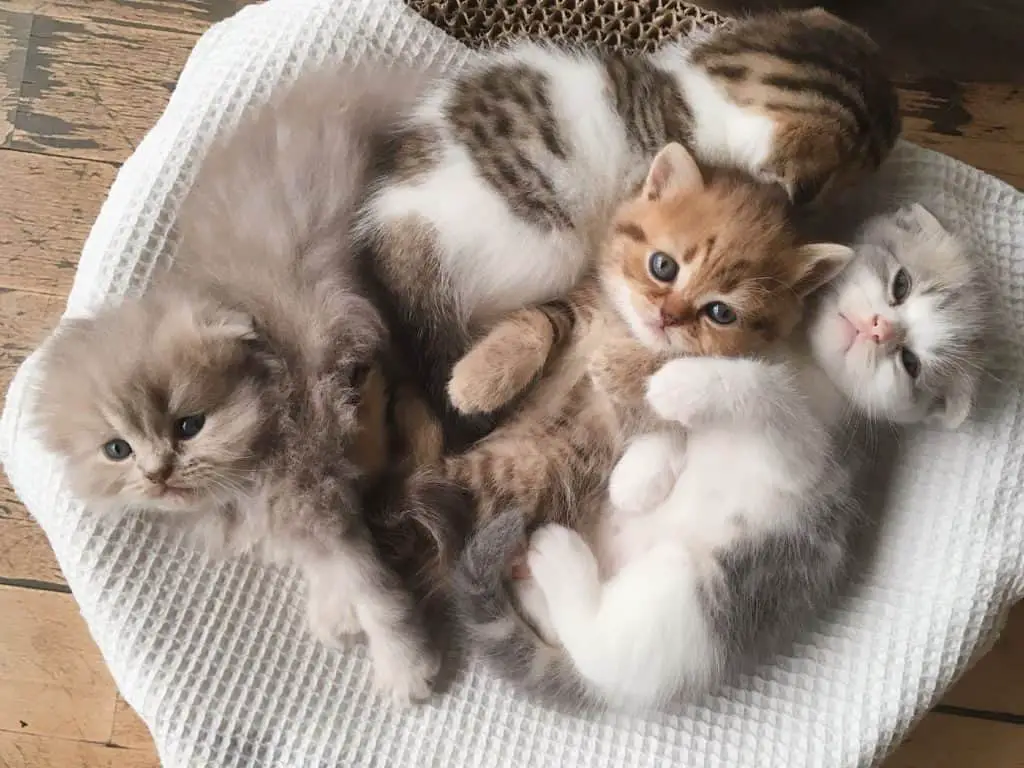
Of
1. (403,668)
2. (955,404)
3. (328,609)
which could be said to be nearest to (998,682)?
(955,404)

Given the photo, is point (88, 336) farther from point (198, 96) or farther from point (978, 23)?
point (978, 23)

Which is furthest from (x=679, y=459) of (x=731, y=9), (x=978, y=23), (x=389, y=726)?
(x=978, y=23)

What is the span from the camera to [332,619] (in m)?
1.26

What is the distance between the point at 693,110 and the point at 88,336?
84 centimetres

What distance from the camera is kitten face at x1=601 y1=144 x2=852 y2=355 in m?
1.19

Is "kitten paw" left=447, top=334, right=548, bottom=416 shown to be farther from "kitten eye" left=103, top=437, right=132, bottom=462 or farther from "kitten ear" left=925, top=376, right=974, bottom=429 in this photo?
"kitten ear" left=925, top=376, right=974, bottom=429

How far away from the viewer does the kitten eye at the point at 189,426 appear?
117 cm

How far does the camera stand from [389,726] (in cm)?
126

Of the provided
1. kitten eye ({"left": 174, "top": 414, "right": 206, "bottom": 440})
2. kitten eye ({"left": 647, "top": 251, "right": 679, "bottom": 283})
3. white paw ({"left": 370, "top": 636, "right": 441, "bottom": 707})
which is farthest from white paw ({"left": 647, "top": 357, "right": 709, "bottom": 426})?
kitten eye ({"left": 174, "top": 414, "right": 206, "bottom": 440})

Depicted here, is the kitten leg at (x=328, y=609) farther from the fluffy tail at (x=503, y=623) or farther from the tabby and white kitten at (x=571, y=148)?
the tabby and white kitten at (x=571, y=148)

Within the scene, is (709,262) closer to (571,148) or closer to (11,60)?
(571,148)

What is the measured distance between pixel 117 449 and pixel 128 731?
62cm

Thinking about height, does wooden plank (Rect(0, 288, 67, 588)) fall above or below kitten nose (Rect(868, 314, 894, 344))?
below

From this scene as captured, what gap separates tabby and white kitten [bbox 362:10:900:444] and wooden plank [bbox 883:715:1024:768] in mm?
910
